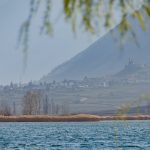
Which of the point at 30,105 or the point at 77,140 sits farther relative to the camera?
the point at 30,105

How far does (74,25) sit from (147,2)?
1.21 ft

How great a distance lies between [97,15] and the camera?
2846 millimetres

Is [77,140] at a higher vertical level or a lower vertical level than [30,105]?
lower

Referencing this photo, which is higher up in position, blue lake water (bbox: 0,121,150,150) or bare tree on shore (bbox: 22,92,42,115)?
bare tree on shore (bbox: 22,92,42,115)

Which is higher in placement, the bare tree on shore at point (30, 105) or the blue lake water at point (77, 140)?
the bare tree on shore at point (30, 105)

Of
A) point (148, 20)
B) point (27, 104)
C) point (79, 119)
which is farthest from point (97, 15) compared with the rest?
point (27, 104)

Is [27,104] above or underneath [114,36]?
above

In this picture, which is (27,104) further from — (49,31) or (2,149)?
(49,31)

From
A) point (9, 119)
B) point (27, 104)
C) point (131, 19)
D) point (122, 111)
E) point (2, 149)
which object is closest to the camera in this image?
point (131, 19)

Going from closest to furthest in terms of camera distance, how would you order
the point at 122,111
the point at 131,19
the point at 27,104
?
the point at 131,19
the point at 122,111
the point at 27,104

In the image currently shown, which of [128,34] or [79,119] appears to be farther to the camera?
[79,119]

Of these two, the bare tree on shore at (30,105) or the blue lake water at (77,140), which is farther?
the bare tree on shore at (30,105)

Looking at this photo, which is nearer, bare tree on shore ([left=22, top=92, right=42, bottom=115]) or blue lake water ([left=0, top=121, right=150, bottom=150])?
blue lake water ([left=0, top=121, right=150, bottom=150])

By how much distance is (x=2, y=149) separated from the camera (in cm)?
2712
